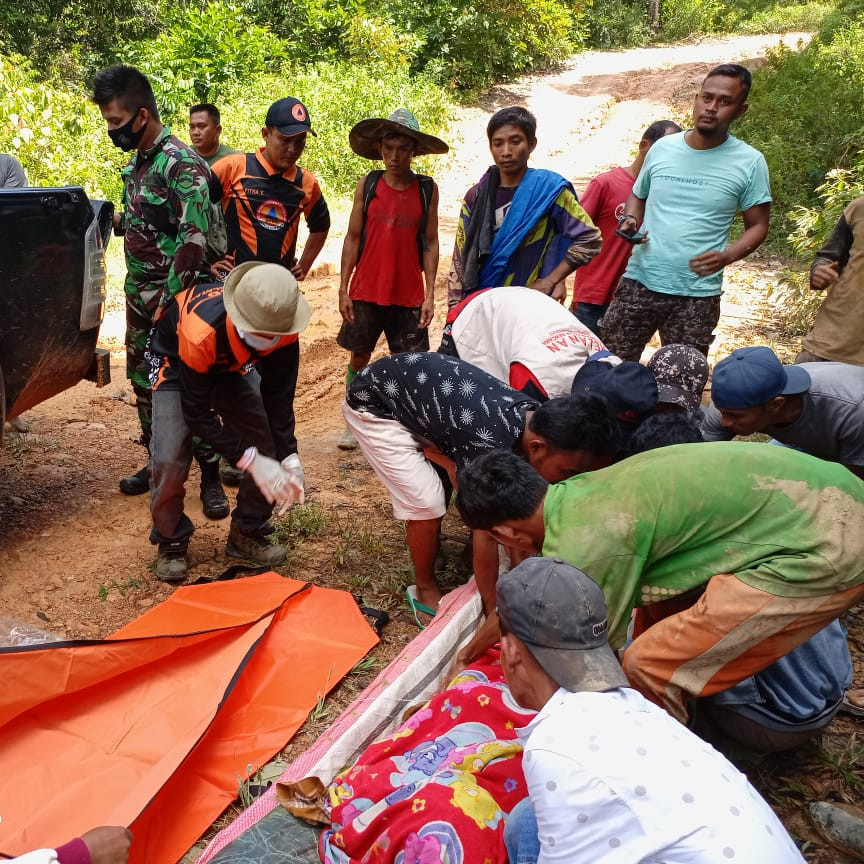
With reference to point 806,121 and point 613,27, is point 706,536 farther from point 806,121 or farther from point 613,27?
point 613,27

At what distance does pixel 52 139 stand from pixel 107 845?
24.4ft

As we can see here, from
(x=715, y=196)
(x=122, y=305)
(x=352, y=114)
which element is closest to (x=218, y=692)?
(x=715, y=196)

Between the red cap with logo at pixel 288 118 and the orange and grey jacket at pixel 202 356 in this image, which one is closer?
the orange and grey jacket at pixel 202 356

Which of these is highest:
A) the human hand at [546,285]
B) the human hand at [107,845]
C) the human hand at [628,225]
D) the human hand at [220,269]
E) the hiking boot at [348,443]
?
the human hand at [628,225]

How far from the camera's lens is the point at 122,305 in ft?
21.6

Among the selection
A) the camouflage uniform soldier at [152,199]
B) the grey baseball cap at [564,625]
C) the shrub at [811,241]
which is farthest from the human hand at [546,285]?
the shrub at [811,241]

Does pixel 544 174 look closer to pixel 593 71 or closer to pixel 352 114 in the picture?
pixel 352 114

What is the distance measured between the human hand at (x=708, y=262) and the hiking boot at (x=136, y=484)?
2.83 m

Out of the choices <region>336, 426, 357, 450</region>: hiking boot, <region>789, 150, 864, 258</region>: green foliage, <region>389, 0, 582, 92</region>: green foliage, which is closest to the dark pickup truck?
<region>336, 426, 357, 450</region>: hiking boot

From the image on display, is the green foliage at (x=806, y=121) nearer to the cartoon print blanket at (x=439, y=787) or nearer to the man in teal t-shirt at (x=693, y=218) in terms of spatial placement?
the man in teal t-shirt at (x=693, y=218)

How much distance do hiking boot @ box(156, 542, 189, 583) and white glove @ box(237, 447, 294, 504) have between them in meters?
0.55

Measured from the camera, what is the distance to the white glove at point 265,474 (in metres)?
3.01

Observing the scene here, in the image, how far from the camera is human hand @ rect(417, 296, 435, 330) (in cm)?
428

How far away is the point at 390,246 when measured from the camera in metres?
4.20
